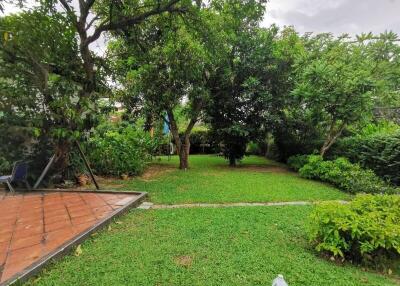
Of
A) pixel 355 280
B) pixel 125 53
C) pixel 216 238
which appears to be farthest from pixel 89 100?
pixel 355 280

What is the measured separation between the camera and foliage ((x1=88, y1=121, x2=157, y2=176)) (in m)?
8.52

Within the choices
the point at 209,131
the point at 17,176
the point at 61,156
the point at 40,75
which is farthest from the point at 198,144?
the point at 17,176

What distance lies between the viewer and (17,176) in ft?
20.1

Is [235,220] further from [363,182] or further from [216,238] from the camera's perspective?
[363,182]

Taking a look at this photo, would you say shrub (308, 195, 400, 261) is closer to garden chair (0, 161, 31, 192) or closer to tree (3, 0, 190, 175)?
tree (3, 0, 190, 175)

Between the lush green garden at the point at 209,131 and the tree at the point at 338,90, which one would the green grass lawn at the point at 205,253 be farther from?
the tree at the point at 338,90

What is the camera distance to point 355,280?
293 centimetres

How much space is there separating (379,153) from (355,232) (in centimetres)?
561

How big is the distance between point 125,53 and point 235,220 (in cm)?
577

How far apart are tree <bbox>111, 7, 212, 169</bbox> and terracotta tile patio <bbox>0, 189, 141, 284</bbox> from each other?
11.9ft

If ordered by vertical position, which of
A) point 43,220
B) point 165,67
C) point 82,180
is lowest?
point 43,220

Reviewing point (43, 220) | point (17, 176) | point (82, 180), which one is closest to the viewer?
point (43, 220)

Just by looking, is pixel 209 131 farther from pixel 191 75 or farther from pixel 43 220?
pixel 43 220

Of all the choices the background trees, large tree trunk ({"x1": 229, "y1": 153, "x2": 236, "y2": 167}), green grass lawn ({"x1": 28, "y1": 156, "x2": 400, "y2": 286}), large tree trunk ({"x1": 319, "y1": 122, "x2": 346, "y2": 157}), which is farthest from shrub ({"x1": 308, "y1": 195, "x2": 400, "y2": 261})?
large tree trunk ({"x1": 229, "y1": 153, "x2": 236, "y2": 167})
